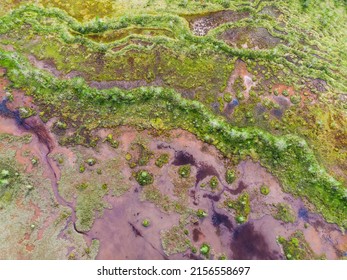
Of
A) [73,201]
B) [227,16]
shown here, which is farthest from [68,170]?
[227,16]

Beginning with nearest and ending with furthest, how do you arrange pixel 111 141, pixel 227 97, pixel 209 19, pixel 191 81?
pixel 111 141 → pixel 227 97 → pixel 191 81 → pixel 209 19

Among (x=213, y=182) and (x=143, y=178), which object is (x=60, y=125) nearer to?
(x=143, y=178)

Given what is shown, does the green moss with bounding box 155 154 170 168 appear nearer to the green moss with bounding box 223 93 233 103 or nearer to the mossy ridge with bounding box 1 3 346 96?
the green moss with bounding box 223 93 233 103

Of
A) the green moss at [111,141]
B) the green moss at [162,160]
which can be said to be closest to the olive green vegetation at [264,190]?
the green moss at [162,160]

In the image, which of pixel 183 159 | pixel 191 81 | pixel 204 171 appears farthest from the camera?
pixel 191 81

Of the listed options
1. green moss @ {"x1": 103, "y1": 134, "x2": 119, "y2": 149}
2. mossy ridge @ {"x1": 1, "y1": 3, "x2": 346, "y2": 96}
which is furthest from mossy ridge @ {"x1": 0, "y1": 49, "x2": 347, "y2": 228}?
mossy ridge @ {"x1": 1, "y1": 3, "x2": 346, "y2": 96}

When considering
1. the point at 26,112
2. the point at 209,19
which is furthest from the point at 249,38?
the point at 26,112
